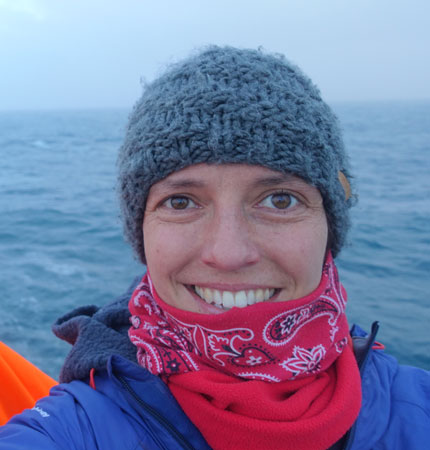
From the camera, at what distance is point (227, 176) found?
4.24 feet

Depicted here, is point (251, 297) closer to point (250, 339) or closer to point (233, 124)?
point (250, 339)

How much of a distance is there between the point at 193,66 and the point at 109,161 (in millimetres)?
18686

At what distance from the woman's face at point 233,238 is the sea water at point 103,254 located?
139 centimetres

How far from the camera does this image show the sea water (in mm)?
6164

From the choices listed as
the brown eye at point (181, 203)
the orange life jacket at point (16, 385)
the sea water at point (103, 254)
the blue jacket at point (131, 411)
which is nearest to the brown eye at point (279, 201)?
the brown eye at point (181, 203)

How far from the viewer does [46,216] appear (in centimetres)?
1136

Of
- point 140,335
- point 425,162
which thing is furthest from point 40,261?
point 425,162

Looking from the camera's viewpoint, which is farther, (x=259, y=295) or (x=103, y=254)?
(x=103, y=254)

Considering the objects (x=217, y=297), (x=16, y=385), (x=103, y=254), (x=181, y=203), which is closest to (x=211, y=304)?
(x=217, y=297)

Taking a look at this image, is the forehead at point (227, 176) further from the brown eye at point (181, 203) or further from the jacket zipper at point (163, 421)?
the jacket zipper at point (163, 421)

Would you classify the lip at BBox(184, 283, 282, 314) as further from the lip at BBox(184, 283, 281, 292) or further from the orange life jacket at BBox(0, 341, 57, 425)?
the orange life jacket at BBox(0, 341, 57, 425)

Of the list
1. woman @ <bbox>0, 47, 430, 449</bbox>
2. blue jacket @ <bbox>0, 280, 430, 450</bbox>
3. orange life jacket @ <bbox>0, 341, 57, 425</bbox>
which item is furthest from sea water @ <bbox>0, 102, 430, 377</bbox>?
blue jacket @ <bbox>0, 280, 430, 450</bbox>

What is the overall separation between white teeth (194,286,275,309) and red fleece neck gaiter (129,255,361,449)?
5 centimetres

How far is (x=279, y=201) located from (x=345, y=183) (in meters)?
0.34
